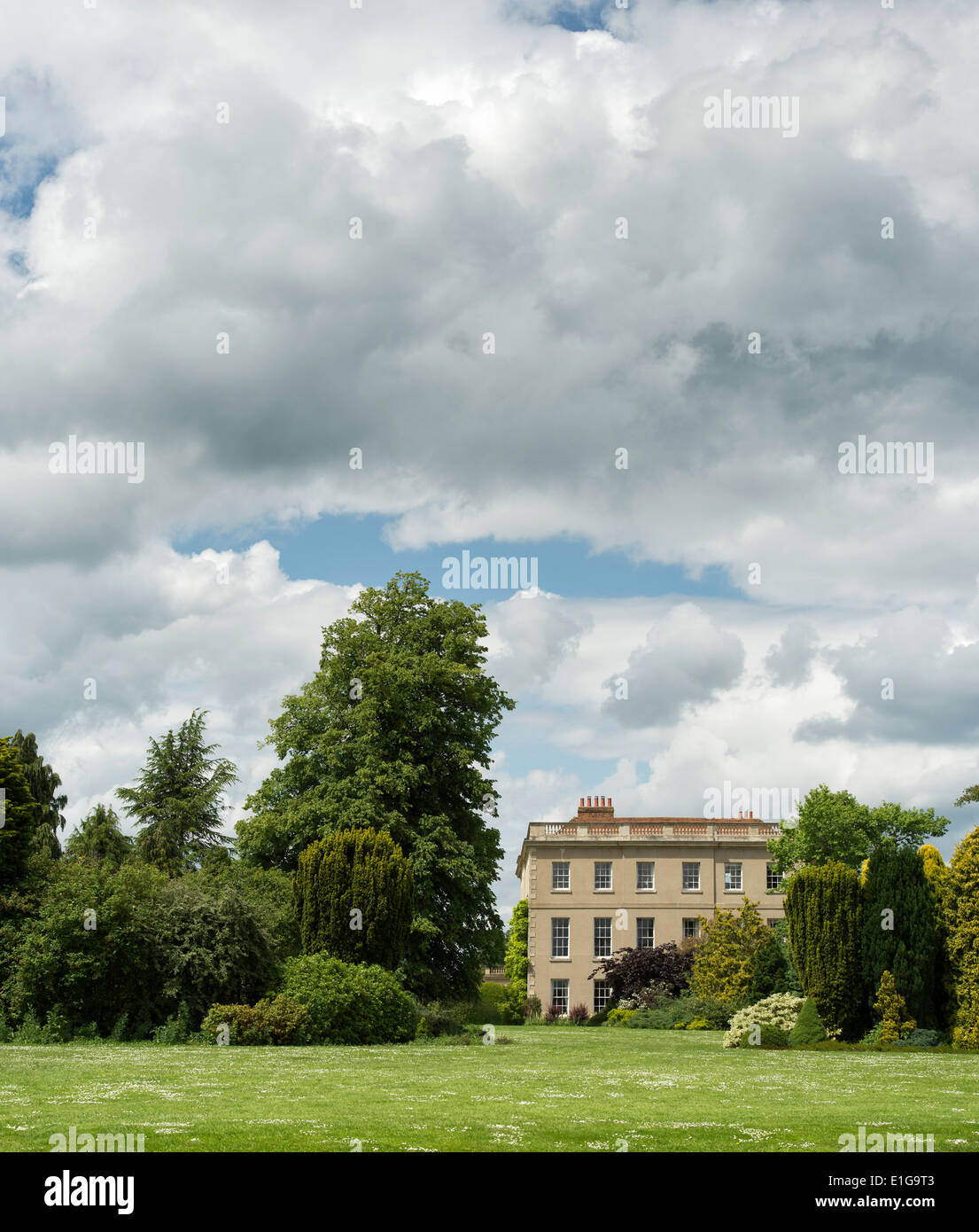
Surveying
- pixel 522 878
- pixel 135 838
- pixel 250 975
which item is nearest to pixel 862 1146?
pixel 250 975

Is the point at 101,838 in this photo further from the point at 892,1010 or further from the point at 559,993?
the point at 892,1010

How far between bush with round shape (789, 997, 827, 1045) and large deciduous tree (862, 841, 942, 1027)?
1559 mm

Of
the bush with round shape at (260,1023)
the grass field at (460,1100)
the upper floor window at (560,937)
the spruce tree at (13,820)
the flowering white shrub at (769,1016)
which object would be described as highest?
the spruce tree at (13,820)

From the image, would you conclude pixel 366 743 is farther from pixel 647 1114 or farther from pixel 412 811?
pixel 647 1114

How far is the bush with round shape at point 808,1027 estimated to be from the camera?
29.8 meters

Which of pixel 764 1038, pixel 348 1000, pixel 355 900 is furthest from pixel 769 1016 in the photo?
pixel 348 1000

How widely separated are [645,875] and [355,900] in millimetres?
34311

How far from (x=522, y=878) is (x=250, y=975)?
184ft

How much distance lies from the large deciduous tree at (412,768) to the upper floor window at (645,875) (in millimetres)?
23176

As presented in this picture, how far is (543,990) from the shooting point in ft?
193
